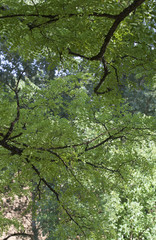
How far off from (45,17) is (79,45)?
1.46 feet

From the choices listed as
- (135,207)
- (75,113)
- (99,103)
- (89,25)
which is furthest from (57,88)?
(135,207)

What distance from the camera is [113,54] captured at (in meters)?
2.32

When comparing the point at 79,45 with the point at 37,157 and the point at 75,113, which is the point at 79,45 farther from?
the point at 75,113

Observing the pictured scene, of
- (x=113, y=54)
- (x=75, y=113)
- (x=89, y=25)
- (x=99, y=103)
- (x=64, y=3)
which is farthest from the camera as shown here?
(x=75, y=113)

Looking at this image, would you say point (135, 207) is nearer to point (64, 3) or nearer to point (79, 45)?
point (79, 45)

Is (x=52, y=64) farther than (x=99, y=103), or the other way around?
(x=99, y=103)

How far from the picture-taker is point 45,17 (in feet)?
5.76

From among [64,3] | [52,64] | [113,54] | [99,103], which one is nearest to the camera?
[64,3]

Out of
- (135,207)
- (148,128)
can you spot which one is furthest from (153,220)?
(148,128)

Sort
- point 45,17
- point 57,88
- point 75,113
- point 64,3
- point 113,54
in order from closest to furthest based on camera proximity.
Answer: point 64,3 → point 45,17 → point 113,54 → point 75,113 → point 57,88

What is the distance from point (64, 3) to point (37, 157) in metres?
1.82

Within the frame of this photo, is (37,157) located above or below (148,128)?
below

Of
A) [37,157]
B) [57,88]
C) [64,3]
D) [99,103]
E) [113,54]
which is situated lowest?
[37,157]

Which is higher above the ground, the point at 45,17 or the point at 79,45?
the point at 79,45
